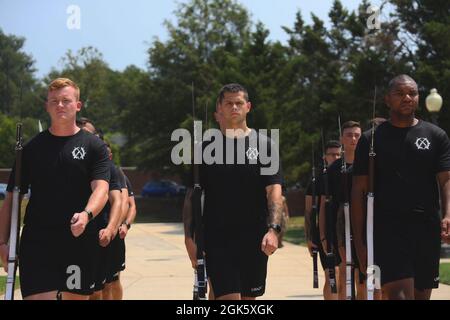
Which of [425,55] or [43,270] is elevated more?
[425,55]

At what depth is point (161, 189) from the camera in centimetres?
5662

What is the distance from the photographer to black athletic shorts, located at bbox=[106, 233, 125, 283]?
27.9 ft

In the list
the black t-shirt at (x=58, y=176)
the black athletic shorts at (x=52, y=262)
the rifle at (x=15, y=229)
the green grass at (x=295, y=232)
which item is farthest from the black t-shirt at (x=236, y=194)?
the green grass at (x=295, y=232)

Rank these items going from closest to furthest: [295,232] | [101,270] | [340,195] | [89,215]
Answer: [89,215]
[101,270]
[340,195]
[295,232]

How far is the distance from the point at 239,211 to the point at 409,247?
1.27m

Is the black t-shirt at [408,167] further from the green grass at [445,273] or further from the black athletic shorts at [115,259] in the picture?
the green grass at [445,273]

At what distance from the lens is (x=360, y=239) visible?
618cm

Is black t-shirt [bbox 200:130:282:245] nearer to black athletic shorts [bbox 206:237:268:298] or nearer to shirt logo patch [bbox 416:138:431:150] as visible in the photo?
black athletic shorts [bbox 206:237:268:298]

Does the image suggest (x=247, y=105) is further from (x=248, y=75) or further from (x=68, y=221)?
(x=248, y=75)

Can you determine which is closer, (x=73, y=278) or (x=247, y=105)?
(x=73, y=278)

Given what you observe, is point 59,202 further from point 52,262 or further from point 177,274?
point 177,274

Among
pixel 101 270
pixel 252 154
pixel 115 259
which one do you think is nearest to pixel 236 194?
pixel 252 154

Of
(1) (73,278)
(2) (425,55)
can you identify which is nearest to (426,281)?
(1) (73,278)

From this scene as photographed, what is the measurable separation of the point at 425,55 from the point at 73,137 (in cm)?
2707
